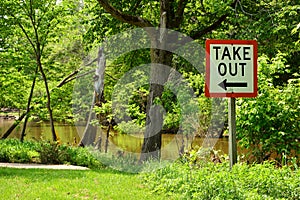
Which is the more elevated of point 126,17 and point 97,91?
point 126,17

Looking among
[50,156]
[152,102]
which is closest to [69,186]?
[152,102]

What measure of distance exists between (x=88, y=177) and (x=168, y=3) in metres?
5.63

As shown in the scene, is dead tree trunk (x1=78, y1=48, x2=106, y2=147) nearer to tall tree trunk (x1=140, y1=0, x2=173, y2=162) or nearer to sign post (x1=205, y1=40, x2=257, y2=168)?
tall tree trunk (x1=140, y1=0, x2=173, y2=162)

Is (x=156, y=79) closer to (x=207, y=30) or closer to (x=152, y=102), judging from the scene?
(x=152, y=102)

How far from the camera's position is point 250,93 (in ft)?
20.6

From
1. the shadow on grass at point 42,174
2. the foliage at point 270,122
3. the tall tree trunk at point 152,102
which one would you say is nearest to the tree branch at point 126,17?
the tall tree trunk at point 152,102

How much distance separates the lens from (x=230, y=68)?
243 inches

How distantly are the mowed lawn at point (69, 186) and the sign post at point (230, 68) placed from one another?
6.29 feet

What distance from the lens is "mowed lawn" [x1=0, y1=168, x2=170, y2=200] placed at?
22.9ft

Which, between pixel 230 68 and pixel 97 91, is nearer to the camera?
pixel 230 68

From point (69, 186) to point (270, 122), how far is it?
159 inches

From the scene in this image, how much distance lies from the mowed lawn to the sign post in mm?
1916

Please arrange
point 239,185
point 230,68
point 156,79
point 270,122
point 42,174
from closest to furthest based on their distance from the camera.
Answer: point 239,185
point 230,68
point 270,122
point 42,174
point 156,79

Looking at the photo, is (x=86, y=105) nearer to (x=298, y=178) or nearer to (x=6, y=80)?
(x=6, y=80)
